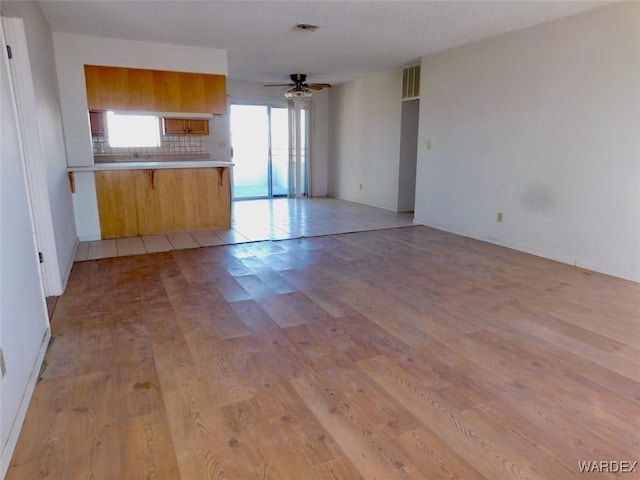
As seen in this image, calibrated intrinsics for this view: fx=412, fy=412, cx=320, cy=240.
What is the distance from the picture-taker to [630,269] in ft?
11.9

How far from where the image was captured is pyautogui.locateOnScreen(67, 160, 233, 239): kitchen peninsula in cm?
493

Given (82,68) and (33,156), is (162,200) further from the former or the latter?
(33,156)

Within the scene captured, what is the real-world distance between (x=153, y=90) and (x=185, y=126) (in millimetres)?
1714

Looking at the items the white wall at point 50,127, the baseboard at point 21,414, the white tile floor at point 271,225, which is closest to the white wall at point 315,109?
the white tile floor at point 271,225

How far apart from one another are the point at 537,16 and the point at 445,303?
2.90 m

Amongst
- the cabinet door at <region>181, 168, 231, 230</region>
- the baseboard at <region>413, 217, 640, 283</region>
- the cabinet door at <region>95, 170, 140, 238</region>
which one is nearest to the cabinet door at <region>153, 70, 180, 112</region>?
the cabinet door at <region>181, 168, 231, 230</region>

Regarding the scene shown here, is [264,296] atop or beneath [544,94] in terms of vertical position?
beneath

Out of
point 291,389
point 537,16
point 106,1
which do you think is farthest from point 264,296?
point 537,16

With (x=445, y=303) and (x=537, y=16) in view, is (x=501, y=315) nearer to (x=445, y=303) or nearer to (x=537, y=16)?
(x=445, y=303)

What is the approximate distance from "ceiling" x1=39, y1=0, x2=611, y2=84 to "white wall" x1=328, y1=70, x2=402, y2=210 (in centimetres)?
145

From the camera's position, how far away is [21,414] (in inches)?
68.4

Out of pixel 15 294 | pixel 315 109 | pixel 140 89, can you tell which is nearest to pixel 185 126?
pixel 140 89

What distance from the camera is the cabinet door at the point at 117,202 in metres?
4.90

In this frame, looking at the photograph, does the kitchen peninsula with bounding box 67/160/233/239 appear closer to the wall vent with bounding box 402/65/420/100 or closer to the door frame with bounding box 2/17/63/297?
the door frame with bounding box 2/17/63/297
